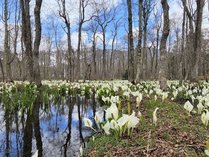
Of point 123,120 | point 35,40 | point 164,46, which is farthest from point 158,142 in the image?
point 35,40

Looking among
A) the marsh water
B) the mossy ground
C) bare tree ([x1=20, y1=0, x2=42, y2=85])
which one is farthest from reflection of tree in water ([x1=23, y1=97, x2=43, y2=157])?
bare tree ([x1=20, y1=0, x2=42, y2=85])

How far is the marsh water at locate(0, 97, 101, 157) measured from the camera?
4660 millimetres

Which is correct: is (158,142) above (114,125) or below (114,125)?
below

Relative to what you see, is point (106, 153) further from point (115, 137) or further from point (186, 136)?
point (186, 136)

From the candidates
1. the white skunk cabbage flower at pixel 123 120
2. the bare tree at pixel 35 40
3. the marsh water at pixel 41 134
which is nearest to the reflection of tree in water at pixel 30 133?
the marsh water at pixel 41 134

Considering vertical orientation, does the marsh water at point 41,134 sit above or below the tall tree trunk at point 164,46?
below

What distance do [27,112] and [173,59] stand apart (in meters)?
51.8

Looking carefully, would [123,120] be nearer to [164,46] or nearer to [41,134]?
[41,134]

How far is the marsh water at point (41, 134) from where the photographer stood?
466 cm

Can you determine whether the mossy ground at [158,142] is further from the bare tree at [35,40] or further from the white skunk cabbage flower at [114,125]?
the bare tree at [35,40]

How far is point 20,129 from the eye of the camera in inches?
244

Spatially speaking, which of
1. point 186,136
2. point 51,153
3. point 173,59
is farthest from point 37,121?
point 173,59

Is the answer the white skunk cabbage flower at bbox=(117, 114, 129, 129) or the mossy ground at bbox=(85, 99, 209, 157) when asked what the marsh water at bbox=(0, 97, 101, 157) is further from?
the white skunk cabbage flower at bbox=(117, 114, 129, 129)

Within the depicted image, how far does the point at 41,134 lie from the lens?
19.2 ft
